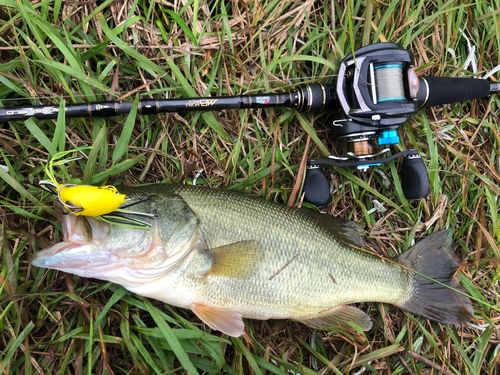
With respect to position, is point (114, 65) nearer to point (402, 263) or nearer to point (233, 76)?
point (233, 76)

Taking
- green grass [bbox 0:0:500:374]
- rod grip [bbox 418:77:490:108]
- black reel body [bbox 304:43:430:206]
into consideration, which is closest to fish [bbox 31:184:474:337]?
green grass [bbox 0:0:500:374]

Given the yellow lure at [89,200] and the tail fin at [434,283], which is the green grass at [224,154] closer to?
the tail fin at [434,283]

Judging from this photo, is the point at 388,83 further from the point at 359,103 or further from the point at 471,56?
the point at 471,56

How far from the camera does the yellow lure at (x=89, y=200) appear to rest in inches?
64.6

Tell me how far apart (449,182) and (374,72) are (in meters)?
1.25

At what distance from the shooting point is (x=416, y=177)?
244 centimetres

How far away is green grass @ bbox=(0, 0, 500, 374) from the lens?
211 centimetres

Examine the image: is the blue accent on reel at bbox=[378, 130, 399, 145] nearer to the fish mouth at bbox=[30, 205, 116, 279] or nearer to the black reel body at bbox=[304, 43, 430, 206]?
the black reel body at bbox=[304, 43, 430, 206]

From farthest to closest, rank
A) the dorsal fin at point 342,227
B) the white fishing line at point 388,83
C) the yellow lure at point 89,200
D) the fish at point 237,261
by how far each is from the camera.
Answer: the dorsal fin at point 342,227
the white fishing line at point 388,83
the fish at point 237,261
the yellow lure at point 89,200

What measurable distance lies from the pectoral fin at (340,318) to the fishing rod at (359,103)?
797 mm

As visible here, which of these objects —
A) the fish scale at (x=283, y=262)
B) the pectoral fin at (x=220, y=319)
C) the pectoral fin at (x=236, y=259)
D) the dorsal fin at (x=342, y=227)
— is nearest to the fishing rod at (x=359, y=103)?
the dorsal fin at (x=342, y=227)

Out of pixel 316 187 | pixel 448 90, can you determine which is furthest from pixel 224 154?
pixel 448 90

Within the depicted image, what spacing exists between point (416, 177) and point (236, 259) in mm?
1572

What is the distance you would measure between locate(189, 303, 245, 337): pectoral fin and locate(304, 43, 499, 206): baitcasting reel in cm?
103
